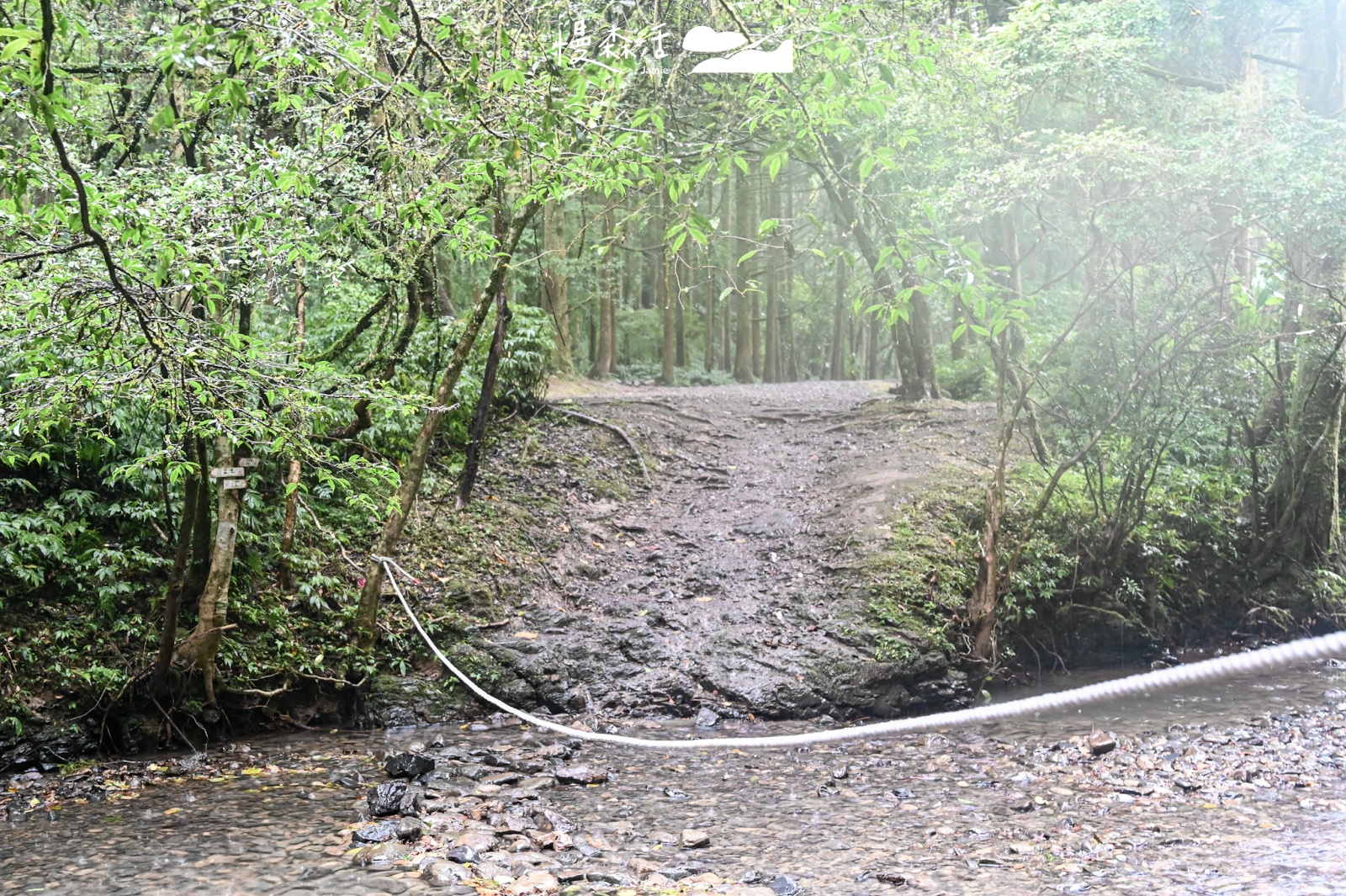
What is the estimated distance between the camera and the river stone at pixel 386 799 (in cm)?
458

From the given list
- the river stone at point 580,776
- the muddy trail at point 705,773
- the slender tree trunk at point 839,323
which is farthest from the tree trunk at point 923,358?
the river stone at point 580,776

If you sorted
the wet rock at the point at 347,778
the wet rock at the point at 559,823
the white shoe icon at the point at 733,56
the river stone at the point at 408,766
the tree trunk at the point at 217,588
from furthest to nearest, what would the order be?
the tree trunk at the point at 217,588, the river stone at the point at 408,766, the wet rock at the point at 347,778, the wet rock at the point at 559,823, the white shoe icon at the point at 733,56

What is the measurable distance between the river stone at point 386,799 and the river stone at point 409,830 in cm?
16

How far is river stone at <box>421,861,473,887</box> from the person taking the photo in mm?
3816

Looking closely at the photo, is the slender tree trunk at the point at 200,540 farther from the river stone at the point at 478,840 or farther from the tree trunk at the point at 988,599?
the tree trunk at the point at 988,599

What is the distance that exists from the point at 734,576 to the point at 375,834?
4.99m

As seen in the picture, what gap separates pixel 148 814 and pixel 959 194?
384 inches

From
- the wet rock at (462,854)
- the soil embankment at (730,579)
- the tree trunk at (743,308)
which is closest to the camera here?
the wet rock at (462,854)

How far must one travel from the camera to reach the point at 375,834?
4266 mm

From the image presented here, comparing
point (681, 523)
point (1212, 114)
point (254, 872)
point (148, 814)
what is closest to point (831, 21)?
point (254, 872)

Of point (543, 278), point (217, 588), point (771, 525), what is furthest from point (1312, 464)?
point (217, 588)

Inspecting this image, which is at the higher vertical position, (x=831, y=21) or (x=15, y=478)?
(x=831, y=21)

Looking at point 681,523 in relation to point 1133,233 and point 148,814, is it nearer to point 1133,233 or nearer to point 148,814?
point 1133,233

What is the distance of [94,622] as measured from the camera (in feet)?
18.4
